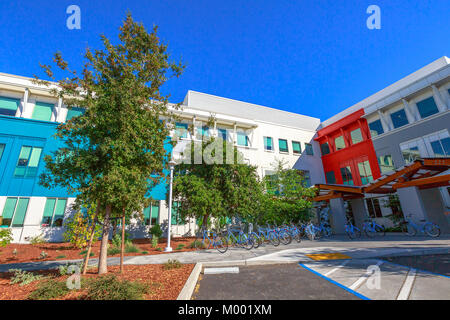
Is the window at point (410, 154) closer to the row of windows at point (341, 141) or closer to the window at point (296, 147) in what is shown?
the row of windows at point (341, 141)

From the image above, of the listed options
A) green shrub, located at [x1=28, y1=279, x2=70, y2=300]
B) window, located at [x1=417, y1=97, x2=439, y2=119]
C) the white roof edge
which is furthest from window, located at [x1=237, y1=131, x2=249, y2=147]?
green shrub, located at [x1=28, y1=279, x2=70, y2=300]

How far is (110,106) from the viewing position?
20.6 ft

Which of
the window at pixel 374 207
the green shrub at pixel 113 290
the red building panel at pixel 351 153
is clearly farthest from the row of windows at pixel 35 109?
the window at pixel 374 207

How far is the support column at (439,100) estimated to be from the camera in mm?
16719

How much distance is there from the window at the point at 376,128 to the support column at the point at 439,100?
4.77m

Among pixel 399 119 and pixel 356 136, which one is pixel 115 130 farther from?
pixel 356 136

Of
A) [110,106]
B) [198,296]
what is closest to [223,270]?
[198,296]

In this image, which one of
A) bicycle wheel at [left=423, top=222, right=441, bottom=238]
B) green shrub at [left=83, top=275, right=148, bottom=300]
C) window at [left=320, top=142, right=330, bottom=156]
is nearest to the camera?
green shrub at [left=83, top=275, right=148, bottom=300]

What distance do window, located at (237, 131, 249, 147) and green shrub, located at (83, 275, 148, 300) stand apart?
21547 mm

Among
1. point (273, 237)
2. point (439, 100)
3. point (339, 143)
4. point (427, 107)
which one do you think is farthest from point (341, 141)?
point (273, 237)

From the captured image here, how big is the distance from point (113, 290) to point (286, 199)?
14.8 m

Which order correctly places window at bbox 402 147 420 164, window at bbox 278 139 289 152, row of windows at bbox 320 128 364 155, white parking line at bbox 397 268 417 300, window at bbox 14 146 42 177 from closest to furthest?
white parking line at bbox 397 268 417 300
window at bbox 14 146 42 177
window at bbox 402 147 420 164
row of windows at bbox 320 128 364 155
window at bbox 278 139 289 152

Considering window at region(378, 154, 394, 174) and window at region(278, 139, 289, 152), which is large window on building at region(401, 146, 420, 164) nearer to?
window at region(378, 154, 394, 174)

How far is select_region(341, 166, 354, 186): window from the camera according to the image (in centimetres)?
2388
